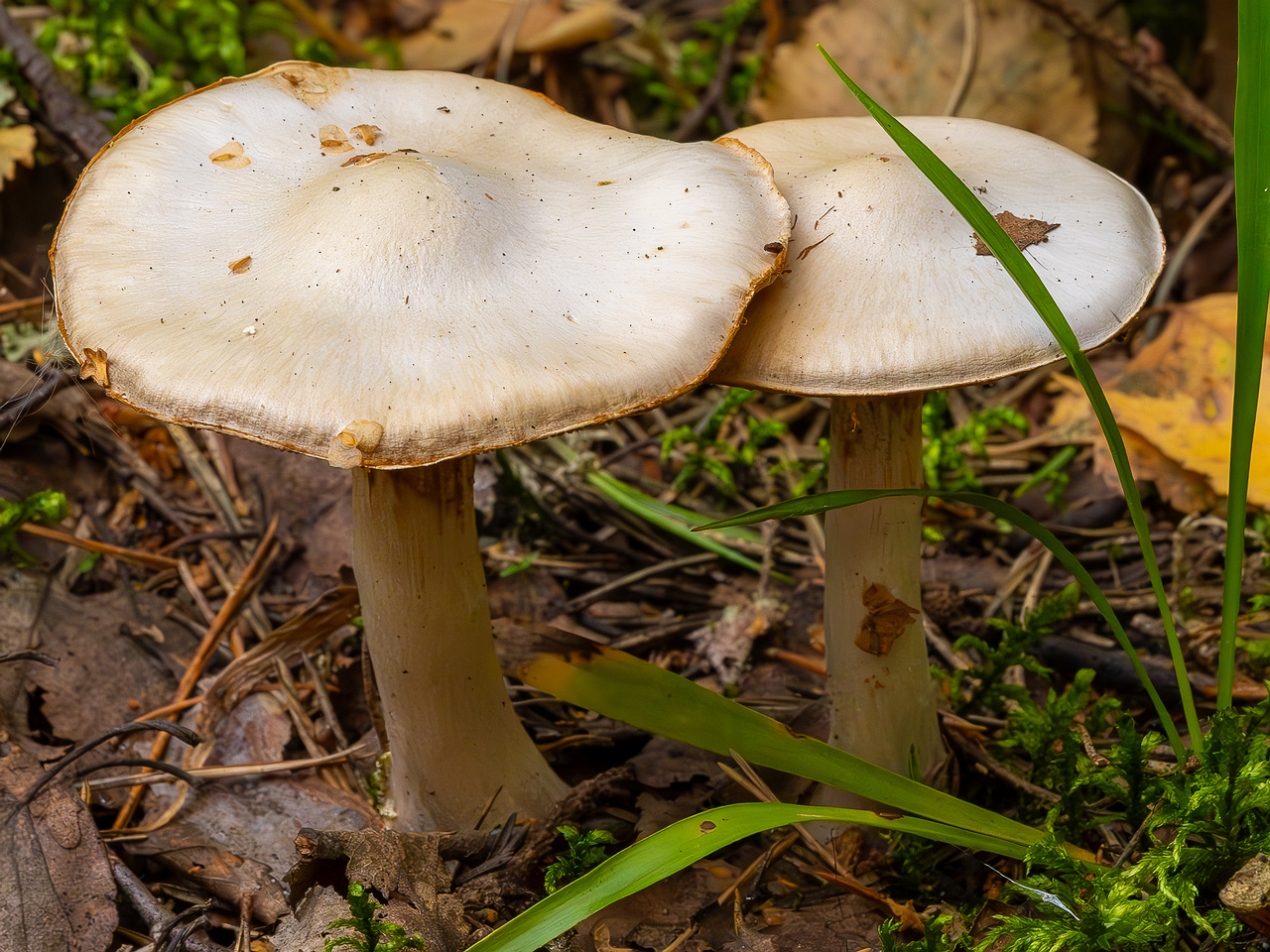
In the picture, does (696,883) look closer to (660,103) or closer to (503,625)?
(503,625)

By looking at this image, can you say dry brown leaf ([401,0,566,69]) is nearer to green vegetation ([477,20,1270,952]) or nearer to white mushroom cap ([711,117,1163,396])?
white mushroom cap ([711,117,1163,396])

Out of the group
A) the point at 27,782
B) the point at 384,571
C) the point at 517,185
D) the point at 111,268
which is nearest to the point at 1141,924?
the point at 384,571

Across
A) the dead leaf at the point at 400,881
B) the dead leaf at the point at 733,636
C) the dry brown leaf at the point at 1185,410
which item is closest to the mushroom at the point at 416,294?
the dead leaf at the point at 400,881

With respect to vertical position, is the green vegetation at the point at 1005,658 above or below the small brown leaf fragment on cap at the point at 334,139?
below

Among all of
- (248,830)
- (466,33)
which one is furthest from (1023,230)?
(466,33)

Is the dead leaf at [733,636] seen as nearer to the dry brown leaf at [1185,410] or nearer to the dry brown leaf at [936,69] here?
the dry brown leaf at [1185,410]

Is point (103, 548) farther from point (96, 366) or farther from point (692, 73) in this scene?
point (692, 73)
